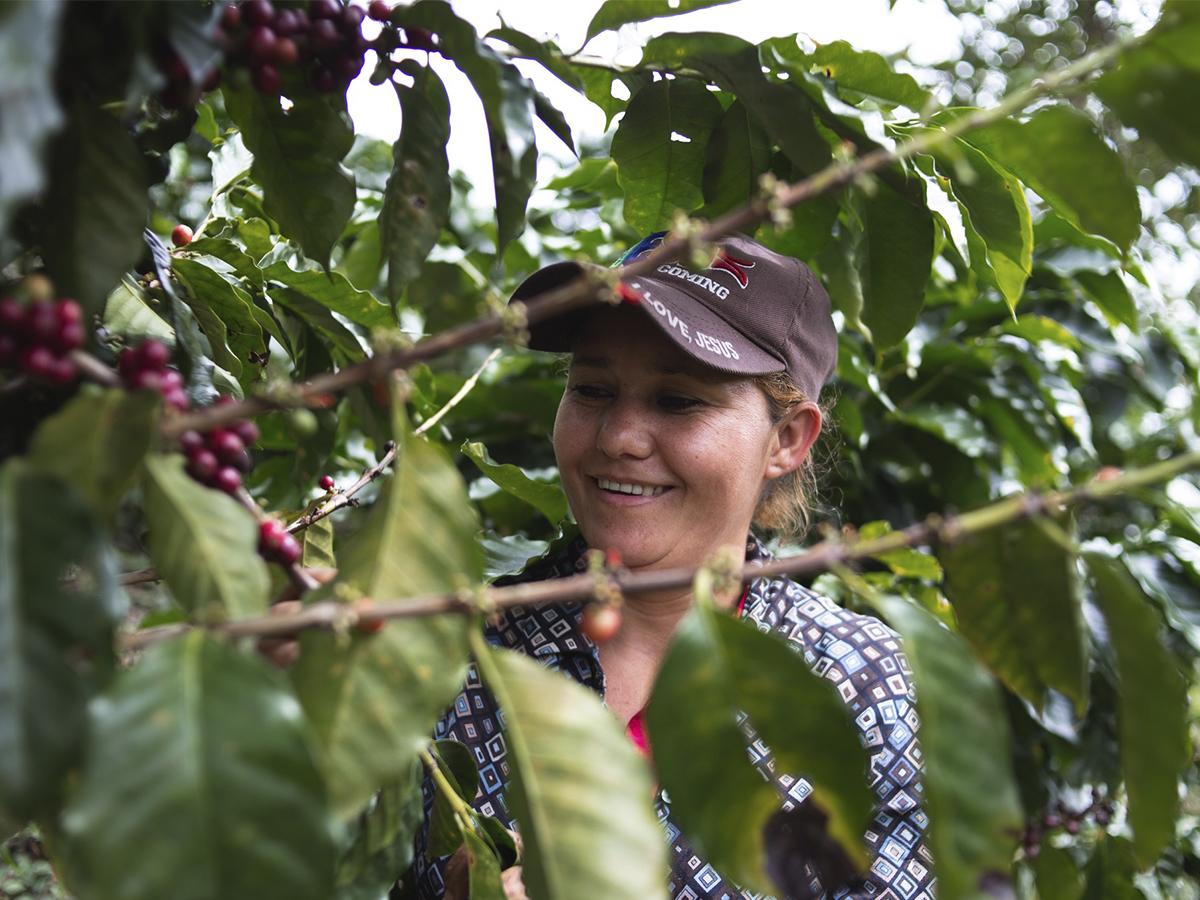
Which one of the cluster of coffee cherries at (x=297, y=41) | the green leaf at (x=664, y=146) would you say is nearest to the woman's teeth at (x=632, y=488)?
the green leaf at (x=664, y=146)

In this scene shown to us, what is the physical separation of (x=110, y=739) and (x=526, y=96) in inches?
21.1

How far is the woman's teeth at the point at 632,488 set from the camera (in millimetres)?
1490

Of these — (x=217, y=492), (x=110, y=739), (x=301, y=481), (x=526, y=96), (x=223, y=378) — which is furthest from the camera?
(x=301, y=481)

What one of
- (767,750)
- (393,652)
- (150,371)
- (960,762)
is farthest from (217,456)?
(767,750)

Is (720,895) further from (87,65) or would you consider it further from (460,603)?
(87,65)

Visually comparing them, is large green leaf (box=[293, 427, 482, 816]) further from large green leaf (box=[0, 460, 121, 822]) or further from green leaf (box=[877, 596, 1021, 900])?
green leaf (box=[877, 596, 1021, 900])

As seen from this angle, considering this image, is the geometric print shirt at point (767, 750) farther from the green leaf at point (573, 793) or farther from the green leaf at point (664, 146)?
the green leaf at point (573, 793)

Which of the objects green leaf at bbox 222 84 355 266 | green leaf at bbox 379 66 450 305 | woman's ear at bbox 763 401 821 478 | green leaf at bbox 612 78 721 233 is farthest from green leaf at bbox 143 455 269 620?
woman's ear at bbox 763 401 821 478

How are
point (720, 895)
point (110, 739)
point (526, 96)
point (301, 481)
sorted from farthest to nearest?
point (301, 481)
point (720, 895)
point (526, 96)
point (110, 739)

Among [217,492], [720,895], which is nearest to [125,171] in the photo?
[217,492]

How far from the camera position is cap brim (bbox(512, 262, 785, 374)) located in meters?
1.28

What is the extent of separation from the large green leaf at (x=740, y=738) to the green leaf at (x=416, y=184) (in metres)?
0.41

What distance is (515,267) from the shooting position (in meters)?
2.51

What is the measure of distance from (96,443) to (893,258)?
2.44 feet
